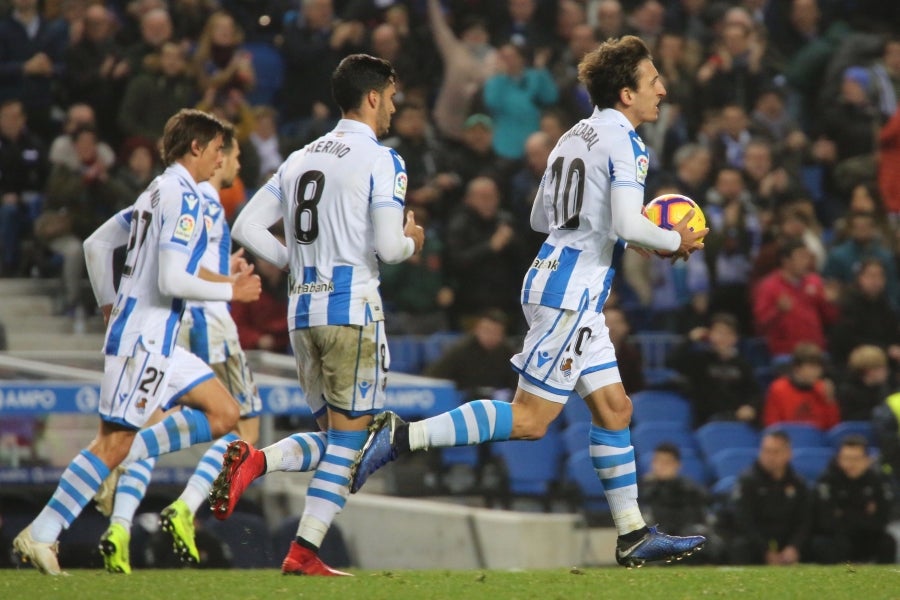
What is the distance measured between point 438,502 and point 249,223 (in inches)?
206

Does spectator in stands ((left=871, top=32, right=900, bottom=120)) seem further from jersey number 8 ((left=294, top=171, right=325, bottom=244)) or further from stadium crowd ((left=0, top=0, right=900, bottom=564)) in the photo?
jersey number 8 ((left=294, top=171, right=325, bottom=244))

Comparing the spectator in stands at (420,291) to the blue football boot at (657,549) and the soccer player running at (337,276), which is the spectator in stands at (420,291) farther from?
the blue football boot at (657,549)

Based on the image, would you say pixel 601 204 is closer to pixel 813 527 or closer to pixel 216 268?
pixel 216 268

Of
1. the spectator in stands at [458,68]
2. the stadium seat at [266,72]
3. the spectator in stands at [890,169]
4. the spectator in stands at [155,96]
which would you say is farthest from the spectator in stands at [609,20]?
the spectator in stands at [155,96]

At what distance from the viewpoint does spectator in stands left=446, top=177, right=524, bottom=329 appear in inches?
537

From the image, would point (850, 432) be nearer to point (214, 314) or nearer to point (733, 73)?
point (733, 73)

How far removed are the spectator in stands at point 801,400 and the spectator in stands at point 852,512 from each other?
122cm

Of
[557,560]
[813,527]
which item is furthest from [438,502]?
[813,527]

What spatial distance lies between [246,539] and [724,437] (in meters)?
4.17

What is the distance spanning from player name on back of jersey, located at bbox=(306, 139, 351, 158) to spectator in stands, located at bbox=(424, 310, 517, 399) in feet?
17.3

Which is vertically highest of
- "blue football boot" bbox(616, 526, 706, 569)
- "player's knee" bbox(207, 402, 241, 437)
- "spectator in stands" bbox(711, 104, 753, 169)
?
"spectator in stands" bbox(711, 104, 753, 169)

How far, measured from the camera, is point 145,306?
7.89 m

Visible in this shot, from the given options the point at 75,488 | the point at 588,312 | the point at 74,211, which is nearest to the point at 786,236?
the point at 74,211

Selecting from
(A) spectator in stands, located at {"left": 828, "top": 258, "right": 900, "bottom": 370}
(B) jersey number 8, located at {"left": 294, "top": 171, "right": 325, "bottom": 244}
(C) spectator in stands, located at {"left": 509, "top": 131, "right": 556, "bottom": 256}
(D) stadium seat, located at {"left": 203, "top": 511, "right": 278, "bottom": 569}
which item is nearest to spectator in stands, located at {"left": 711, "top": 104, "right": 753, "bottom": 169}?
(C) spectator in stands, located at {"left": 509, "top": 131, "right": 556, "bottom": 256}
